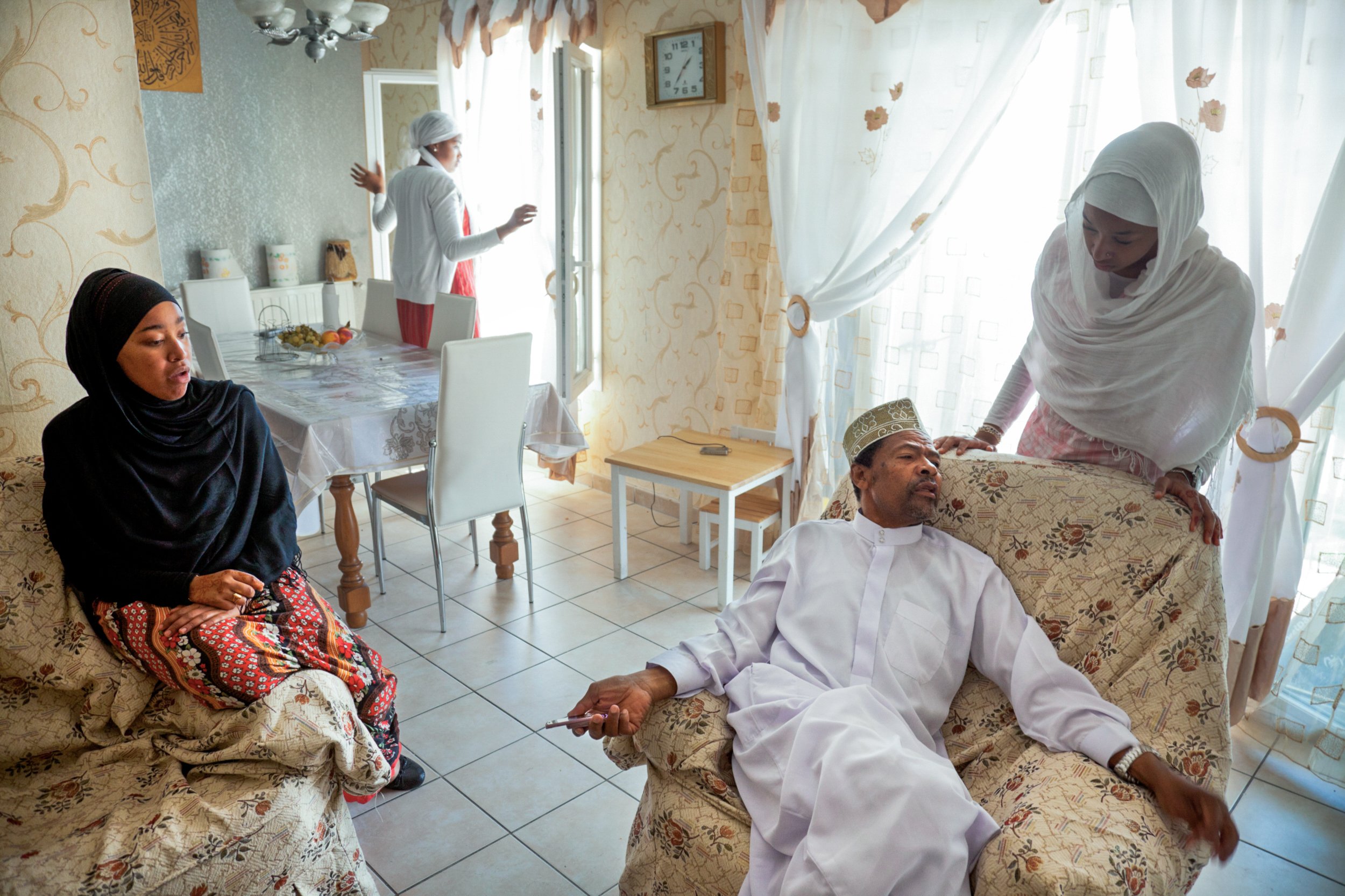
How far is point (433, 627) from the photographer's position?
320 centimetres

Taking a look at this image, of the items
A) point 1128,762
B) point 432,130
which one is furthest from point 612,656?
point 432,130

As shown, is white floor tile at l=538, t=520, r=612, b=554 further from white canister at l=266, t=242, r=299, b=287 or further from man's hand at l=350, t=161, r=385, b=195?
white canister at l=266, t=242, r=299, b=287

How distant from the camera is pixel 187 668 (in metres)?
1.71

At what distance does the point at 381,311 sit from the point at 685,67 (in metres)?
1.84

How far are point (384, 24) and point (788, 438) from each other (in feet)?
12.6

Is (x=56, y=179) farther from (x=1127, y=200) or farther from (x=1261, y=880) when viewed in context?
(x=1261, y=880)

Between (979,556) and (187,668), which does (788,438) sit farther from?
(187,668)

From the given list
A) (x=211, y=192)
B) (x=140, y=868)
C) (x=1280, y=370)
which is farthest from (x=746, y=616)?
(x=211, y=192)

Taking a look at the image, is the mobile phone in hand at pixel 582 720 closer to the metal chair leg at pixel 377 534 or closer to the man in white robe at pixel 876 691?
the man in white robe at pixel 876 691

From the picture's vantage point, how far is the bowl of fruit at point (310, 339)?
11.9 ft

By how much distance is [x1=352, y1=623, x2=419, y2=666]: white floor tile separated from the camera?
298 centimetres

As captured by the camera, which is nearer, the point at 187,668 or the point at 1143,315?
the point at 187,668

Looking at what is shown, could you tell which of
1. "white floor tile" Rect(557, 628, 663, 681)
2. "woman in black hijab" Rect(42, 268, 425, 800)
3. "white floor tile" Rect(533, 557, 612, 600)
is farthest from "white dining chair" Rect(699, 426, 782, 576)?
"woman in black hijab" Rect(42, 268, 425, 800)

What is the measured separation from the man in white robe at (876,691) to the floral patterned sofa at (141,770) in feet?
1.70
